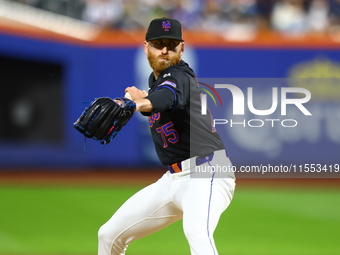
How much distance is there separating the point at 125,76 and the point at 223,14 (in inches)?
101

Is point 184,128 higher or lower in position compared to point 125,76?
lower

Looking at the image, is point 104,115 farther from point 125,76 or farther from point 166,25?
point 125,76

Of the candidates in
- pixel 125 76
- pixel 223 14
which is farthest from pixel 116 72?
pixel 223 14

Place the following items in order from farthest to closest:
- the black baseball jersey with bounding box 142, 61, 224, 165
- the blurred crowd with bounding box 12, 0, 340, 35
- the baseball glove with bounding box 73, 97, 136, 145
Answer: the blurred crowd with bounding box 12, 0, 340, 35
the black baseball jersey with bounding box 142, 61, 224, 165
the baseball glove with bounding box 73, 97, 136, 145

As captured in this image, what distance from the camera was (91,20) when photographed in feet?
40.2

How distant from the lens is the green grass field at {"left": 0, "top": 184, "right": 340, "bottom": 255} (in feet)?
21.1

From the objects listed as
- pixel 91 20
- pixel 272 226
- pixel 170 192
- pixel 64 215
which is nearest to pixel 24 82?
pixel 91 20

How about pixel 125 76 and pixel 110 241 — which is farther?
pixel 125 76

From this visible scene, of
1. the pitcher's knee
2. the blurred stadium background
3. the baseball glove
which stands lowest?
the pitcher's knee

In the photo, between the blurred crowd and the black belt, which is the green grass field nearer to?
the black belt

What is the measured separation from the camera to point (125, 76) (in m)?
11.7

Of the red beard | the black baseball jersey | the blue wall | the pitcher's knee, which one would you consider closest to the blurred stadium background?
the blue wall

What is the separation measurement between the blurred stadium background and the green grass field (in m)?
0.09

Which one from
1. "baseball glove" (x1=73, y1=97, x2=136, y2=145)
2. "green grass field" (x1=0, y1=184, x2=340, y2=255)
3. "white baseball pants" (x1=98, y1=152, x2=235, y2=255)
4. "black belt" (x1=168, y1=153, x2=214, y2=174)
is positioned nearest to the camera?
"baseball glove" (x1=73, y1=97, x2=136, y2=145)
